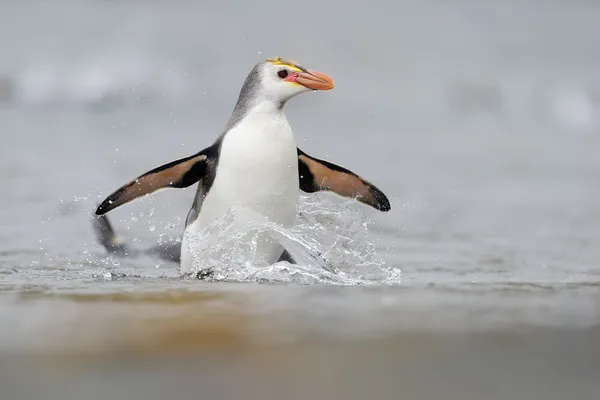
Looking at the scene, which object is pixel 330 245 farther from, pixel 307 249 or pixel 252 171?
pixel 252 171

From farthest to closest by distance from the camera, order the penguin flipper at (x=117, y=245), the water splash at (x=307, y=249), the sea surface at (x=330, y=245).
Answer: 1. the penguin flipper at (x=117, y=245)
2. the water splash at (x=307, y=249)
3. the sea surface at (x=330, y=245)

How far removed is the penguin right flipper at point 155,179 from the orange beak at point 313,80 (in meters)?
0.54

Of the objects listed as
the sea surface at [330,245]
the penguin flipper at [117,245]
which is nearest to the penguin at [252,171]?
the sea surface at [330,245]

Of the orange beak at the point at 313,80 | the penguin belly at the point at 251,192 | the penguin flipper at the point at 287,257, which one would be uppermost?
the orange beak at the point at 313,80

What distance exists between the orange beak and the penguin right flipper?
537mm

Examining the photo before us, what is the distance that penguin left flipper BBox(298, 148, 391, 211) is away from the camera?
571 cm

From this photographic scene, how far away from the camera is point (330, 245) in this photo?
577 cm

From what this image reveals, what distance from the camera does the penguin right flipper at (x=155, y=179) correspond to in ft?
17.6

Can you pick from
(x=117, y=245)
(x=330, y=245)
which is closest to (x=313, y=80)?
(x=330, y=245)

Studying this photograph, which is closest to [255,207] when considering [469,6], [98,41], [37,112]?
[37,112]

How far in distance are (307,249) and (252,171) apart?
1.47 ft

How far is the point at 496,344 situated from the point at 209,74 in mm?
24273

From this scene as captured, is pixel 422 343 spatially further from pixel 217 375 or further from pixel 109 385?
pixel 109 385

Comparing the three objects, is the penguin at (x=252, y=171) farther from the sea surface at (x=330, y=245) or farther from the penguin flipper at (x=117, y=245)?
the penguin flipper at (x=117, y=245)
